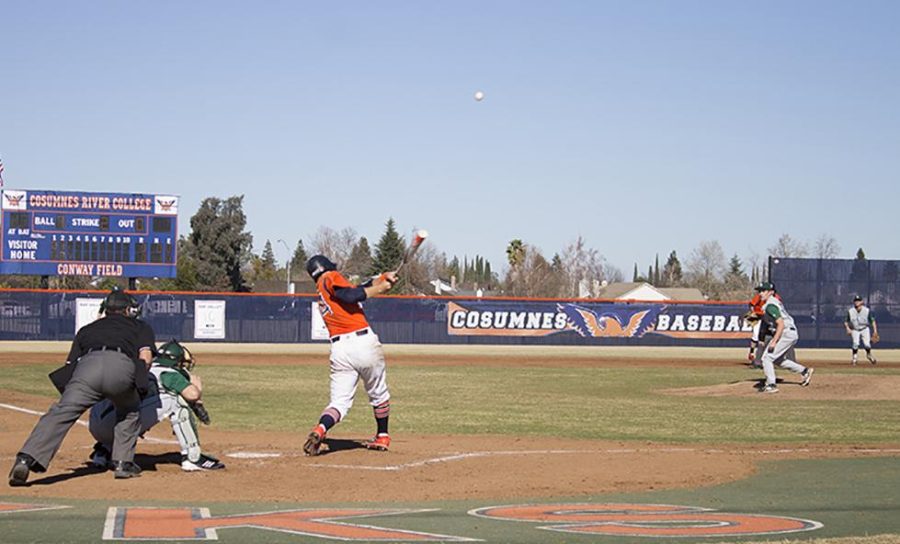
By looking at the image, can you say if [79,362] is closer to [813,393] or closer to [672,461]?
[672,461]

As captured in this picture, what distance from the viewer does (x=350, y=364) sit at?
37.2 feet

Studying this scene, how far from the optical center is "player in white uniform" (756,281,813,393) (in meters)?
20.8

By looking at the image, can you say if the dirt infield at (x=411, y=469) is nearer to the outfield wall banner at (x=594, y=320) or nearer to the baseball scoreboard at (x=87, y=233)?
the baseball scoreboard at (x=87, y=233)

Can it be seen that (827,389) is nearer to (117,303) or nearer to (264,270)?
(117,303)

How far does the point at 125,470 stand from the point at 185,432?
2.47 ft

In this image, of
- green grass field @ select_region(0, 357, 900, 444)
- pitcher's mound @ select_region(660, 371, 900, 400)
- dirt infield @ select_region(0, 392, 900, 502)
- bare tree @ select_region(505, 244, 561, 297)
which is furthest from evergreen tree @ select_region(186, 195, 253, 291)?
dirt infield @ select_region(0, 392, 900, 502)

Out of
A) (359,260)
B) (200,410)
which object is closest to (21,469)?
(200,410)

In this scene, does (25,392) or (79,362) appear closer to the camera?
(79,362)

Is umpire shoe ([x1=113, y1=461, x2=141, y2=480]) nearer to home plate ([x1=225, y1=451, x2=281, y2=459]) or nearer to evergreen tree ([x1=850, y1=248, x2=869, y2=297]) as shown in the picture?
home plate ([x1=225, y1=451, x2=281, y2=459])

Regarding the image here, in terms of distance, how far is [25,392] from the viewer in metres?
21.4

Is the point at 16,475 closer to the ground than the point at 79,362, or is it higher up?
closer to the ground

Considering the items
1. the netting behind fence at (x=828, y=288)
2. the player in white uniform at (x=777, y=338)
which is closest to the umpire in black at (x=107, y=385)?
the player in white uniform at (x=777, y=338)

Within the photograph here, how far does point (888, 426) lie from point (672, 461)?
20.8 feet

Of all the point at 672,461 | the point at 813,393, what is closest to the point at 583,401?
the point at 813,393
